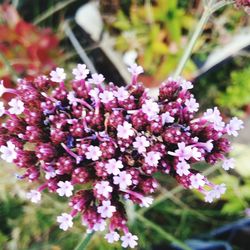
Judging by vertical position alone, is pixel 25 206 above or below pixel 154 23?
below

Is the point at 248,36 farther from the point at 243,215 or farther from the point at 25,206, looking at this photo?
the point at 25,206

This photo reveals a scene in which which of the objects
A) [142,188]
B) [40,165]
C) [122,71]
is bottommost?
[142,188]

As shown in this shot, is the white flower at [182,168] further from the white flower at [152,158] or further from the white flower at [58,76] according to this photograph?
the white flower at [58,76]

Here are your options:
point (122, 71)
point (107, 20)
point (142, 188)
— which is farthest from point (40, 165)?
point (107, 20)

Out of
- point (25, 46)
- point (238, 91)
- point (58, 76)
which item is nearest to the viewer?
point (58, 76)

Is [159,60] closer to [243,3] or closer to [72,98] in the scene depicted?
[243,3]

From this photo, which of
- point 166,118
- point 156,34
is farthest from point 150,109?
point 156,34

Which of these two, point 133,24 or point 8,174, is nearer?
point 8,174
